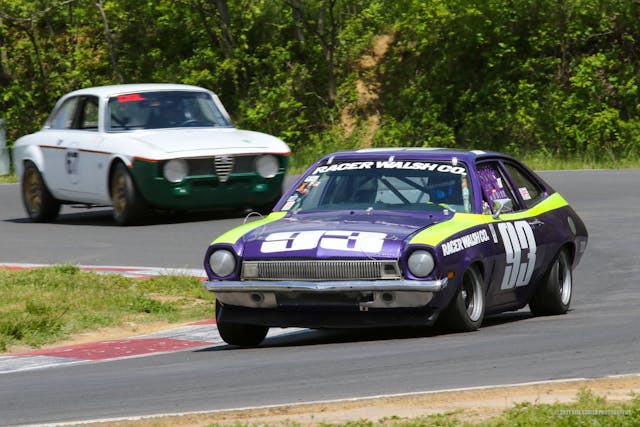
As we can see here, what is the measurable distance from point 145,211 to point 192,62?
17.0m

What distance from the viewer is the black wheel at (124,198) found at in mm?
18156

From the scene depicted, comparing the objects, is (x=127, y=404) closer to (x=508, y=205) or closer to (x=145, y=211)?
(x=508, y=205)

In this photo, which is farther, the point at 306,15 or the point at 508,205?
the point at 306,15

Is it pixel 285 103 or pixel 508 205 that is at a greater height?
pixel 508 205

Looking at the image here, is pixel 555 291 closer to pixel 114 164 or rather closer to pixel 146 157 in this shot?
pixel 146 157

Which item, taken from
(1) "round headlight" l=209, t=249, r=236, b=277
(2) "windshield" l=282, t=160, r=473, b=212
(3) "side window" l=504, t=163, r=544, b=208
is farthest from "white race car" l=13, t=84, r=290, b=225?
(1) "round headlight" l=209, t=249, r=236, b=277

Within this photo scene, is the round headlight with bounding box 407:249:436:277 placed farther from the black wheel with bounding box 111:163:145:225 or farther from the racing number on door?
the black wheel with bounding box 111:163:145:225

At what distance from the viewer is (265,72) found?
35094mm

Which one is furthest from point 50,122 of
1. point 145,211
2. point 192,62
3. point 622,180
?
point 192,62

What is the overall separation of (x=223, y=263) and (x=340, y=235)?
2.67 ft

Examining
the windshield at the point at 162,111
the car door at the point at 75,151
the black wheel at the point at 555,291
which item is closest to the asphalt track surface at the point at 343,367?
the black wheel at the point at 555,291

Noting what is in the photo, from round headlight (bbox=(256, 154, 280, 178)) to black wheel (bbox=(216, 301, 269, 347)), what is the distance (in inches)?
334

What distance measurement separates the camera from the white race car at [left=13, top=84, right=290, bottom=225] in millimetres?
18000

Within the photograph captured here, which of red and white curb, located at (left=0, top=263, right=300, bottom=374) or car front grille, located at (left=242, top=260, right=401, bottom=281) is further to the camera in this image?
red and white curb, located at (left=0, top=263, right=300, bottom=374)
